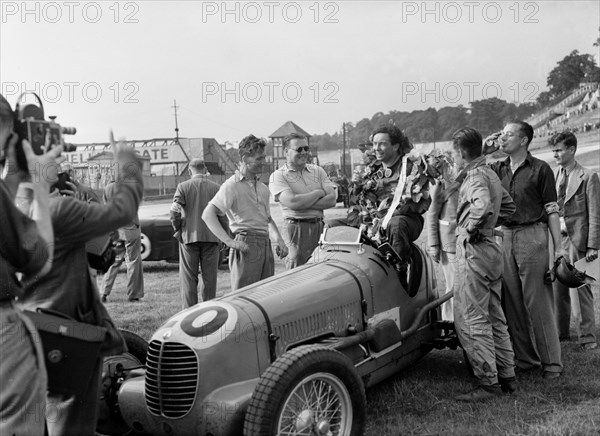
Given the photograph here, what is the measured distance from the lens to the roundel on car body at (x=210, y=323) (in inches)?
152

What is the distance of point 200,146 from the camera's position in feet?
167

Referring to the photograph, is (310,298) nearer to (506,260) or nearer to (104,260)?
(104,260)

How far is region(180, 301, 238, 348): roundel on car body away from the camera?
385 centimetres

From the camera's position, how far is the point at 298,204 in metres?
6.17

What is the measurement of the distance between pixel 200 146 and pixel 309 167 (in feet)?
149

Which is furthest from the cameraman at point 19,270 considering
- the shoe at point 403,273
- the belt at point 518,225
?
the belt at point 518,225

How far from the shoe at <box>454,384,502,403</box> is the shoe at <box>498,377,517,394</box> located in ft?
0.34

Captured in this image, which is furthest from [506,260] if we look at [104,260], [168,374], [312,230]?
[104,260]

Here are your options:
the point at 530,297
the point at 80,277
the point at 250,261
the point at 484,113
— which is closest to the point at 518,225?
the point at 530,297

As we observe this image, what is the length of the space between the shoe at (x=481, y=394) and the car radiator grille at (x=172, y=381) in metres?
2.12

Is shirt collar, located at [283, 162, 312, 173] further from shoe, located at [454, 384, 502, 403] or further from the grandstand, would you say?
the grandstand

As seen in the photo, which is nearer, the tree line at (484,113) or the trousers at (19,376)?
the trousers at (19,376)

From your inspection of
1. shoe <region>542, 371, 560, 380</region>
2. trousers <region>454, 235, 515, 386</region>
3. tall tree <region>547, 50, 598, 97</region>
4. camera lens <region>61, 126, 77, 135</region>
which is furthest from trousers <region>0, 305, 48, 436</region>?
tall tree <region>547, 50, 598, 97</region>

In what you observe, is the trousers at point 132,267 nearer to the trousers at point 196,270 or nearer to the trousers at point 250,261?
the trousers at point 196,270
